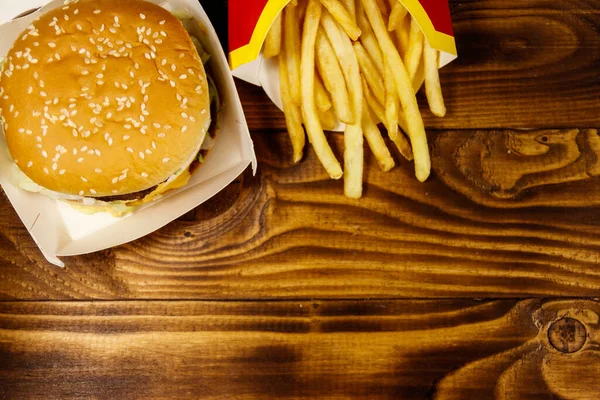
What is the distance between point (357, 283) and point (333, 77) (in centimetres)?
55

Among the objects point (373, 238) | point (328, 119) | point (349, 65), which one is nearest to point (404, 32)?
point (349, 65)

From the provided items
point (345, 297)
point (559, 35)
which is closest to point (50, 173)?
point (345, 297)

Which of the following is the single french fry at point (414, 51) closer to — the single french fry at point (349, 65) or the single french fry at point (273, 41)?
the single french fry at point (349, 65)

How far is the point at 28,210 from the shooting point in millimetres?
1553

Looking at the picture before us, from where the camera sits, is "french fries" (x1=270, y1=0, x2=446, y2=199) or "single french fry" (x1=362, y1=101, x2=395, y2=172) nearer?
"french fries" (x1=270, y1=0, x2=446, y2=199)

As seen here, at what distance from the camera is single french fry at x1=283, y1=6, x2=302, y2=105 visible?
1.50 m

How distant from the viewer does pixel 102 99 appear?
139cm

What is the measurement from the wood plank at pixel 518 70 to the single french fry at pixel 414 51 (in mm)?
228

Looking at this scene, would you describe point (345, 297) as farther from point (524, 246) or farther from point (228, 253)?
point (524, 246)

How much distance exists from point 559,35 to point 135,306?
140cm

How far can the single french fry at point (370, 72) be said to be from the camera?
150 cm

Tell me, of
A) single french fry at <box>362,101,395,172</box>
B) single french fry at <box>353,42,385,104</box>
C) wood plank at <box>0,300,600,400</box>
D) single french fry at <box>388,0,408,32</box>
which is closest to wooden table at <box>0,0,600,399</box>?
wood plank at <box>0,300,600,400</box>

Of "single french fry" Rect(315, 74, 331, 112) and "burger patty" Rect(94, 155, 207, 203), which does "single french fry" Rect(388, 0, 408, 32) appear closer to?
"single french fry" Rect(315, 74, 331, 112)

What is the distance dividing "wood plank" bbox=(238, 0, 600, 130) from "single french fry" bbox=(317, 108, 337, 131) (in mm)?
137
